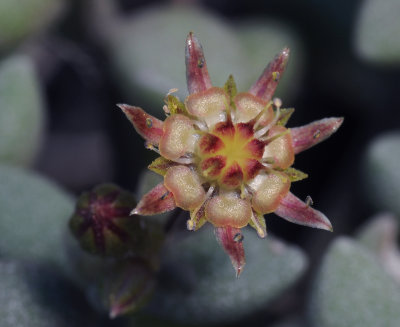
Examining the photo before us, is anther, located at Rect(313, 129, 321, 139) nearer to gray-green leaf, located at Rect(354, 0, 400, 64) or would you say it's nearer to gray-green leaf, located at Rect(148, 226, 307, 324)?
gray-green leaf, located at Rect(148, 226, 307, 324)

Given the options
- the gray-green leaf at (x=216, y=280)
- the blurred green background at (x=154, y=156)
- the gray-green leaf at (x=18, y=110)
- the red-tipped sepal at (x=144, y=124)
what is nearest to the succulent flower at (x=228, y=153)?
the red-tipped sepal at (x=144, y=124)

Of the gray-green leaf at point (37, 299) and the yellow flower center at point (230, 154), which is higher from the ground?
the yellow flower center at point (230, 154)

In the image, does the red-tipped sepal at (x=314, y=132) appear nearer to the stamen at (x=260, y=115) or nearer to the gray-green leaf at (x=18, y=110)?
the stamen at (x=260, y=115)

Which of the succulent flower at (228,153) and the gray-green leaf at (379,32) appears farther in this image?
the gray-green leaf at (379,32)

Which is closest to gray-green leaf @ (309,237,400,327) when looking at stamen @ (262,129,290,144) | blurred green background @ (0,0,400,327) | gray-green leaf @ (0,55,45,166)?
blurred green background @ (0,0,400,327)

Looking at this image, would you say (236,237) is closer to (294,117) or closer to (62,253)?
(62,253)

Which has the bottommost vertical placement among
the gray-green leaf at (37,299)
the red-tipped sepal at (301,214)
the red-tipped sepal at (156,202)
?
the gray-green leaf at (37,299)

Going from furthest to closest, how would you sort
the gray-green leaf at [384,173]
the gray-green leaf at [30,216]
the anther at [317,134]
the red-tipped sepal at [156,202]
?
1. the gray-green leaf at [384,173]
2. the gray-green leaf at [30,216]
3. the anther at [317,134]
4. the red-tipped sepal at [156,202]

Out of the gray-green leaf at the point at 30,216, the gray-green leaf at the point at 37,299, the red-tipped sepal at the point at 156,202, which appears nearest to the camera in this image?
the red-tipped sepal at the point at 156,202
